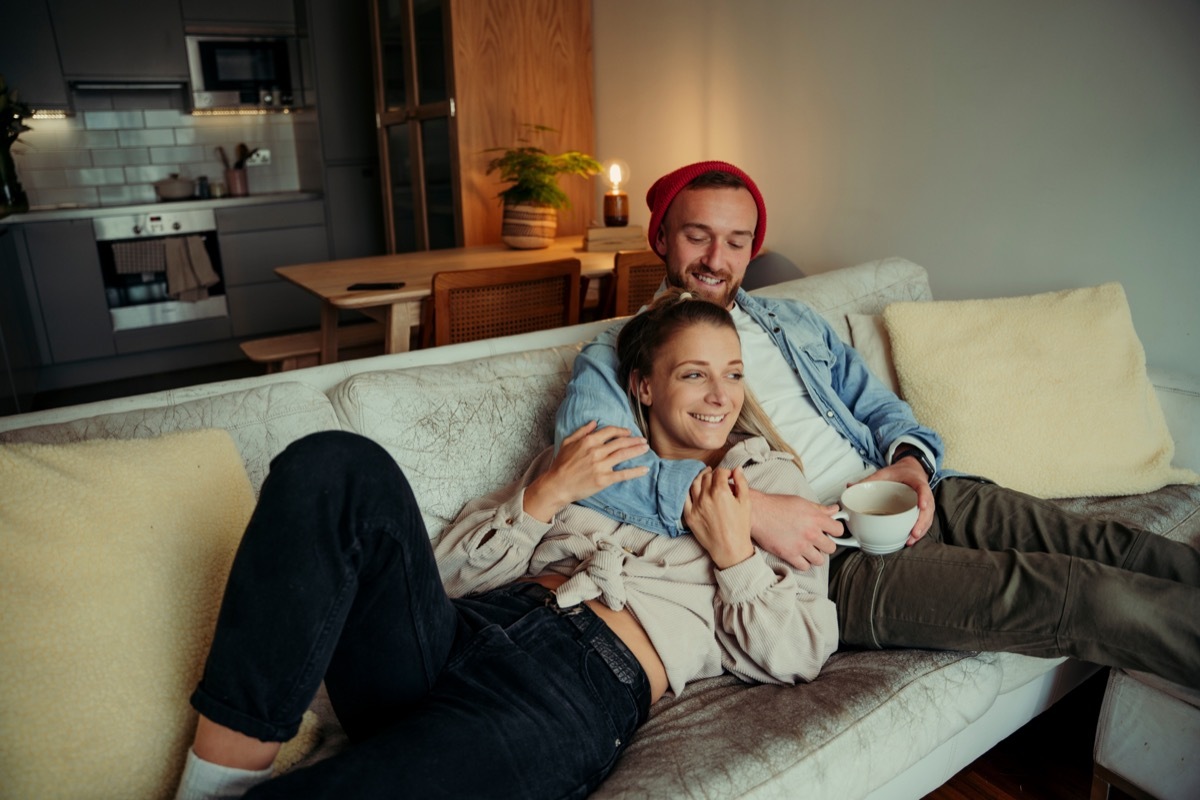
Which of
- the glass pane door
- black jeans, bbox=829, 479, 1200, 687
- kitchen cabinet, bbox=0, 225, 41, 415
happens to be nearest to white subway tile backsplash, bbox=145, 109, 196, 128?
kitchen cabinet, bbox=0, 225, 41, 415

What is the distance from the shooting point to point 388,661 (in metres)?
0.99

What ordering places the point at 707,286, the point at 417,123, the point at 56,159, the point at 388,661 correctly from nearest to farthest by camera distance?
the point at 388,661 → the point at 707,286 → the point at 417,123 → the point at 56,159

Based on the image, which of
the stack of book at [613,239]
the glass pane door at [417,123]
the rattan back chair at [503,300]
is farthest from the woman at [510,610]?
the glass pane door at [417,123]

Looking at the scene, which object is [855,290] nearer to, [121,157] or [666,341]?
[666,341]

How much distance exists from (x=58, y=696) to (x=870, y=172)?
7.99 feet

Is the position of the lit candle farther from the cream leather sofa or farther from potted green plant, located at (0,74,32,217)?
potted green plant, located at (0,74,32,217)

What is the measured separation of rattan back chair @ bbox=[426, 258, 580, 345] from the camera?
230 centimetres

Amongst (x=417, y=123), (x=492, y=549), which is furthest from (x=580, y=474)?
(x=417, y=123)

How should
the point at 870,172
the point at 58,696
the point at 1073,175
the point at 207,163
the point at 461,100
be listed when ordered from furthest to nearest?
the point at 207,163 → the point at 461,100 → the point at 870,172 → the point at 1073,175 → the point at 58,696

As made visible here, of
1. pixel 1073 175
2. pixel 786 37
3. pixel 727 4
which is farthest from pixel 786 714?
pixel 727 4

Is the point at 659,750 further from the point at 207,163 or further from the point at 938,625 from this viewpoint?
the point at 207,163

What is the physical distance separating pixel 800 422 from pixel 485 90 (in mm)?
2607

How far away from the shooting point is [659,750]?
1075 mm

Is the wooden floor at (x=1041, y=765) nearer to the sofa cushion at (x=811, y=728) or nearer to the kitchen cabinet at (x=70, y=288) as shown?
the sofa cushion at (x=811, y=728)
